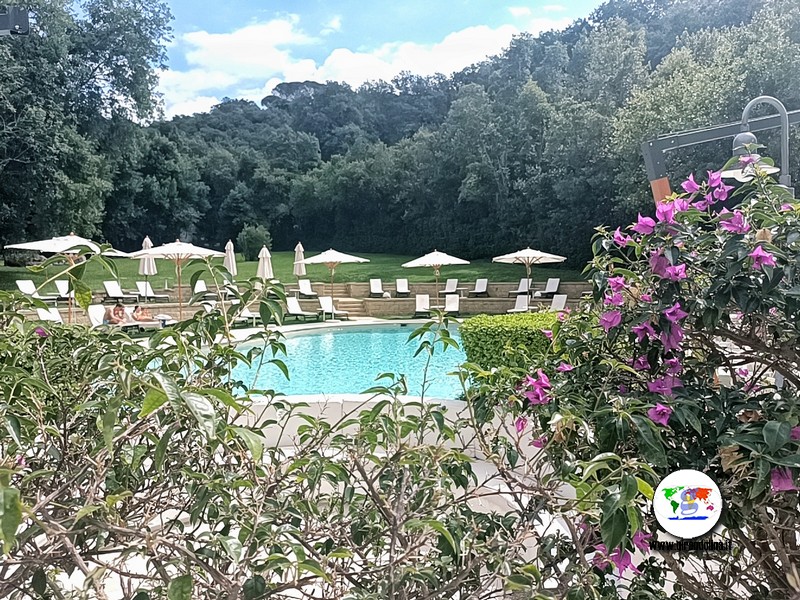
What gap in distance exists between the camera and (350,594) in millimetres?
875

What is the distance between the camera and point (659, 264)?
1.24 m

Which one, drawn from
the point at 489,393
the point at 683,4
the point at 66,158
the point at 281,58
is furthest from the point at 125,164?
the point at 489,393

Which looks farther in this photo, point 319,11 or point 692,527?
point 319,11

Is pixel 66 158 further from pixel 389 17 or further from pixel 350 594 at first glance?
pixel 389 17

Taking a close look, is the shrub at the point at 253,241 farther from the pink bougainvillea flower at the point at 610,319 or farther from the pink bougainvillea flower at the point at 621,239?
the pink bougainvillea flower at the point at 610,319

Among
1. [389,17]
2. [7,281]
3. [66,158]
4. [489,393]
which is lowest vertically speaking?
[7,281]

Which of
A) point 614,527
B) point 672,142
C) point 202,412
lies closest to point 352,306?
point 672,142

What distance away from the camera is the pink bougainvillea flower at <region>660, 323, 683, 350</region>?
119 cm

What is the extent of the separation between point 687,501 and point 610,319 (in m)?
0.36

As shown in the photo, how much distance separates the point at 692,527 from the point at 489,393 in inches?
16.5

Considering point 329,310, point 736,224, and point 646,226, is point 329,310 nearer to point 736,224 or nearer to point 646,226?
point 646,226

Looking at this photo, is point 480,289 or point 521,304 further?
→ point 480,289

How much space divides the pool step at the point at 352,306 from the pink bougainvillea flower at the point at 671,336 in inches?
613

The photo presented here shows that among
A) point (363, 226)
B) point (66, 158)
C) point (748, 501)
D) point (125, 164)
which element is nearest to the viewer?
point (748, 501)
